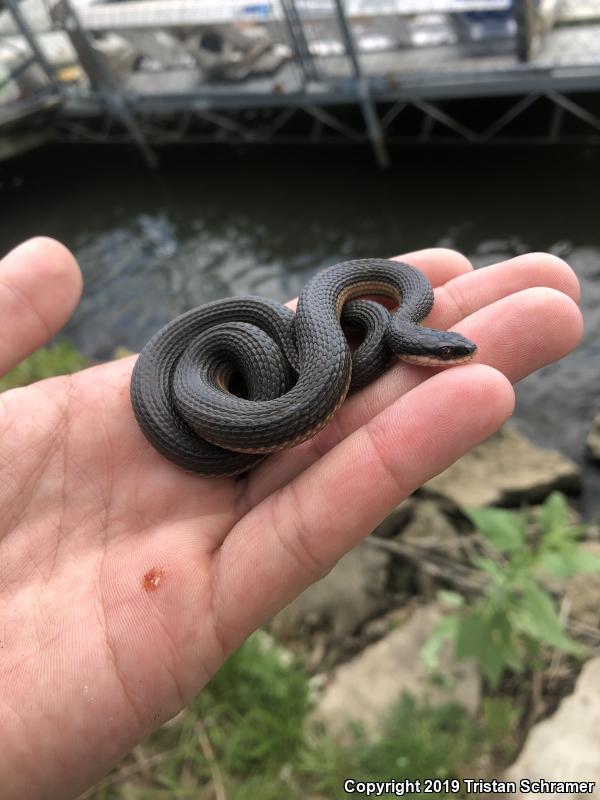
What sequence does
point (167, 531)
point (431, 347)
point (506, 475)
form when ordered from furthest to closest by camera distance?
1. point (506, 475)
2. point (431, 347)
3. point (167, 531)

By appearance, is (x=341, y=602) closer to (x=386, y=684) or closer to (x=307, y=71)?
(x=386, y=684)

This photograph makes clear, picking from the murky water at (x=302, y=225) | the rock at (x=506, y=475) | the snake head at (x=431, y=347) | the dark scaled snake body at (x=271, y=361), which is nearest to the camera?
the snake head at (x=431, y=347)

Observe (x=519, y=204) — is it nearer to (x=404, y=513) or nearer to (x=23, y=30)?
(x=404, y=513)

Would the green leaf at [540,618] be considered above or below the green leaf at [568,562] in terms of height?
below

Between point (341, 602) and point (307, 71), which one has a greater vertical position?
point (307, 71)

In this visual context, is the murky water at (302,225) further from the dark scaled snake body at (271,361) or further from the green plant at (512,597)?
the dark scaled snake body at (271,361)

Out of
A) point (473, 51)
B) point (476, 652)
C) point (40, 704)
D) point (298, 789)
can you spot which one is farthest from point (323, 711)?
point (473, 51)

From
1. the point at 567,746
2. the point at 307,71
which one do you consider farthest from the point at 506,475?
the point at 307,71
